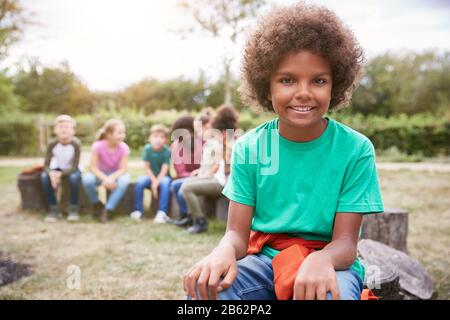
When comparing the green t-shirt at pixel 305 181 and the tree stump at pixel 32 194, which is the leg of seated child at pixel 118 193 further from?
the green t-shirt at pixel 305 181

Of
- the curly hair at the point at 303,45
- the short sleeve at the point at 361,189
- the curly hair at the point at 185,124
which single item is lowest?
the short sleeve at the point at 361,189

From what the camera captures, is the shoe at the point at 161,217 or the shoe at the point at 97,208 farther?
the shoe at the point at 97,208

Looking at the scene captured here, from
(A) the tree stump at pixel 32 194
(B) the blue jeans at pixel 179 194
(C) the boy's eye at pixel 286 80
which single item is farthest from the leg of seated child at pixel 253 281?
(A) the tree stump at pixel 32 194

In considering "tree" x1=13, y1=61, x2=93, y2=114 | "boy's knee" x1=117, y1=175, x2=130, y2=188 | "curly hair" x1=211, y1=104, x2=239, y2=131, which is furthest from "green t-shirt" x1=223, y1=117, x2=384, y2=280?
"tree" x1=13, y1=61, x2=93, y2=114

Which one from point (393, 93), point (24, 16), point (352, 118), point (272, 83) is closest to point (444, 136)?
point (352, 118)

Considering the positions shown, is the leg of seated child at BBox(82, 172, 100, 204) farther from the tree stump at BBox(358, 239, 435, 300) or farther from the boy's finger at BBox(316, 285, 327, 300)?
the boy's finger at BBox(316, 285, 327, 300)

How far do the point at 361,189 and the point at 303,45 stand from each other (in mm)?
478

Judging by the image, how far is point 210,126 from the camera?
520cm

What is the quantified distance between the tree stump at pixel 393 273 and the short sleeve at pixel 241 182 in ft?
4.30

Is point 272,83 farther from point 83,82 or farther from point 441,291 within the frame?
point 83,82

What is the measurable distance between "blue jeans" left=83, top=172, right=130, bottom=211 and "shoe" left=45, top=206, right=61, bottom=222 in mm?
416

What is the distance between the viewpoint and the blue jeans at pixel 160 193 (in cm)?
541

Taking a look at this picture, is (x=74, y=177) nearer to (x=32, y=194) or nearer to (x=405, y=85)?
(x=32, y=194)
